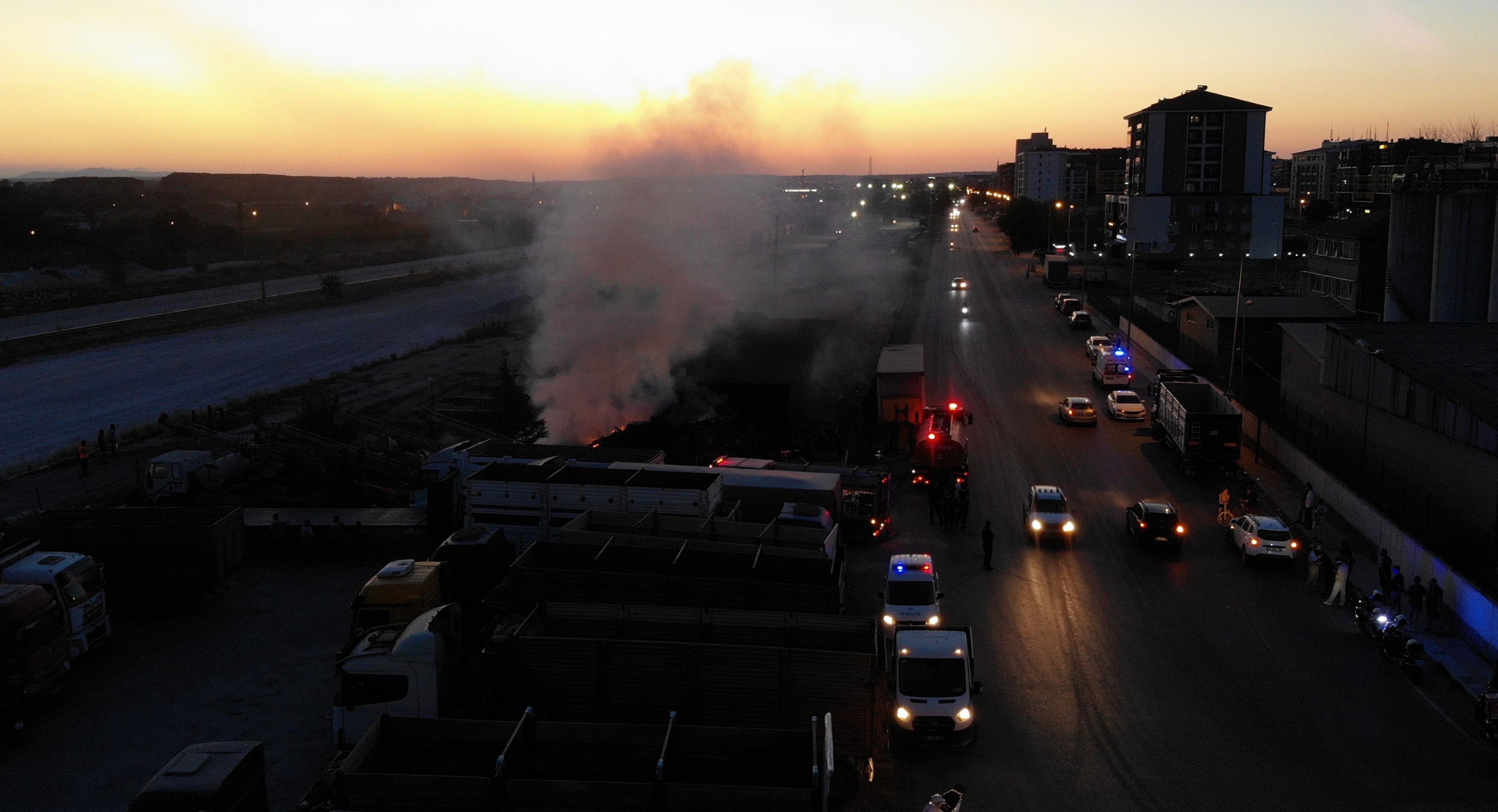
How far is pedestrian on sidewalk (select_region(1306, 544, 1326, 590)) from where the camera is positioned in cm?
1858

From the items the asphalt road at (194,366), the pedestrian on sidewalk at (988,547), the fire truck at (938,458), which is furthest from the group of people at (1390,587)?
the asphalt road at (194,366)

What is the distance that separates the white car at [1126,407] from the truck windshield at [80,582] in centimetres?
2762

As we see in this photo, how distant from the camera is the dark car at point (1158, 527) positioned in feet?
67.6

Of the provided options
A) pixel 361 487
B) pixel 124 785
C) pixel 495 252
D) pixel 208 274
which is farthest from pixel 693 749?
pixel 495 252

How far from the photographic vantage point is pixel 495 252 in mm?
116500

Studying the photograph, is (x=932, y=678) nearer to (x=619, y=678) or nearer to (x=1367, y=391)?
(x=619, y=678)

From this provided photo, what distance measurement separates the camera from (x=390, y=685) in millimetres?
12133

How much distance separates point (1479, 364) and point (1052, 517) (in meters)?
9.39

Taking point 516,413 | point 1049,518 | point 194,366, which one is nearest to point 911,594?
point 1049,518

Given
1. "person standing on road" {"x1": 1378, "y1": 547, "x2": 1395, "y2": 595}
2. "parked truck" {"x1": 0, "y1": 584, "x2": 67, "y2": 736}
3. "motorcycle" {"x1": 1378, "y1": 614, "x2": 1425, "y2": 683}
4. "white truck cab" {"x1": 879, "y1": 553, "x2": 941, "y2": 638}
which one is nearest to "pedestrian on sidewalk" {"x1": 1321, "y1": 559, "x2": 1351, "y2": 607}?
"person standing on road" {"x1": 1378, "y1": 547, "x2": 1395, "y2": 595}

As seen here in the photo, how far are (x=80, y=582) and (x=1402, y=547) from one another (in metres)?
21.8

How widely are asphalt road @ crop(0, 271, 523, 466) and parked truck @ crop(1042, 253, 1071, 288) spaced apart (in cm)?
3673

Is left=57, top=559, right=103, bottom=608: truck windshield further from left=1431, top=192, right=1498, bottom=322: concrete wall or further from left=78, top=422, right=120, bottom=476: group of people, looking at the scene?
left=1431, top=192, right=1498, bottom=322: concrete wall

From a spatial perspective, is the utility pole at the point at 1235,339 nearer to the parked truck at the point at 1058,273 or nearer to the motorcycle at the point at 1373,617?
the motorcycle at the point at 1373,617
